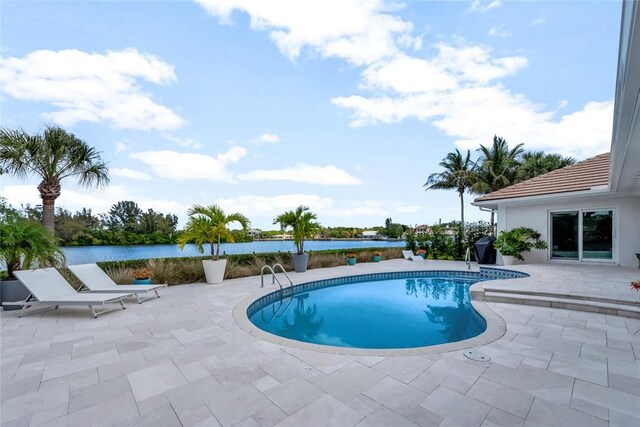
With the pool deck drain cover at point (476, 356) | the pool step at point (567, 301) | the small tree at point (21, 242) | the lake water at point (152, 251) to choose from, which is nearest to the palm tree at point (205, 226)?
the lake water at point (152, 251)

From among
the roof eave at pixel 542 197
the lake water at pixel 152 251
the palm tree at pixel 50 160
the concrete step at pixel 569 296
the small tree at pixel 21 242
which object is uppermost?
the palm tree at pixel 50 160

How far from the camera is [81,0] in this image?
265 inches

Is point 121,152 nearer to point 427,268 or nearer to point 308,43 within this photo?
point 308,43

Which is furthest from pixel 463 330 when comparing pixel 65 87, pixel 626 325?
pixel 65 87

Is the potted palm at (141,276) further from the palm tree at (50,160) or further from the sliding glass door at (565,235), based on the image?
the sliding glass door at (565,235)

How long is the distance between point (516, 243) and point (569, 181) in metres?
3.08

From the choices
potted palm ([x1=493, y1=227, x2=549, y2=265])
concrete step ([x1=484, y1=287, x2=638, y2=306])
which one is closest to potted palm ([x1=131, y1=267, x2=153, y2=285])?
concrete step ([x1=484, y1=287, x2=638, y2=306])

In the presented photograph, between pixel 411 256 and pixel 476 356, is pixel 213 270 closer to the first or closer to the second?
pixel 476 356

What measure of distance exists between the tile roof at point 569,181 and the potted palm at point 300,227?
25.5ft

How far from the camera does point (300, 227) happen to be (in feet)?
35.4

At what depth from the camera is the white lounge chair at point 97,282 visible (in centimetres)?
632

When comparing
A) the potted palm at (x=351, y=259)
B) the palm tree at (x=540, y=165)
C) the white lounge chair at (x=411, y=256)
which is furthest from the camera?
the palm tree at (x=540, y=165)

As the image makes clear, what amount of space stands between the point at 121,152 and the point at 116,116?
7.07ft

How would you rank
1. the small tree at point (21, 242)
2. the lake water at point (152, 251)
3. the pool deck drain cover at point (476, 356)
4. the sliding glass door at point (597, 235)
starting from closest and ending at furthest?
the pool deck drain cover at point (476, 356), the small tree at point (21, 242), the lake water at point (152, 251), the sliding glass door at point (597, 235)
